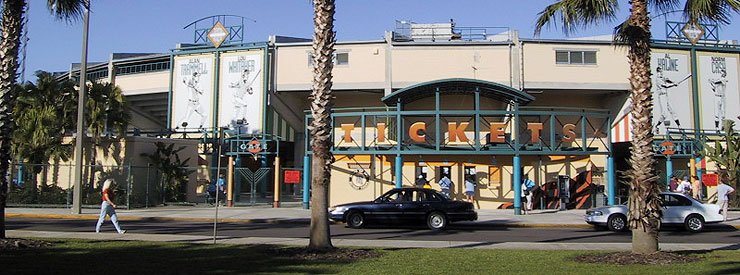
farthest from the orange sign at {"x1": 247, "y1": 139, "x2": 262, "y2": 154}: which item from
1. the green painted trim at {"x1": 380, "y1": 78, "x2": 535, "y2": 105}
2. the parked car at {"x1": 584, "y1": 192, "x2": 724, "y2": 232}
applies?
the parked car at {"x1": 584, "y1": 192, "x2": 724, "y2": 232}

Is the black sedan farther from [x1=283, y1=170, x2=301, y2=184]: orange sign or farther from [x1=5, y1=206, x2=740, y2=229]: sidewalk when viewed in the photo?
[x1=283, y1=170, x2=301, y2=184]: orange sign

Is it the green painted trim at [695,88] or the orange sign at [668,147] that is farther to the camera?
the green painted trim at [695,88]

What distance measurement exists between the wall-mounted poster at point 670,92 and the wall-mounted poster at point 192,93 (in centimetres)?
2631

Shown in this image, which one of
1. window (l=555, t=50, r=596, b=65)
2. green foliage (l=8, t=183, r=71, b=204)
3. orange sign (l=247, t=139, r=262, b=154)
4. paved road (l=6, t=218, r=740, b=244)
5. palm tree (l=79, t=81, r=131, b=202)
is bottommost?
paved road (l=6, t=218, r=740, b=244)

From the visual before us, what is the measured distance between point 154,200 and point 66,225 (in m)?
10.4

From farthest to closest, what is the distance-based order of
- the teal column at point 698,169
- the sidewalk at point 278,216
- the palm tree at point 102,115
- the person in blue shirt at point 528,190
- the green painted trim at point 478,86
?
the teal column at point 698,169, the palm tree at point 102,115, the person in blue shirt at point 528,190, the green painted trim at point 478,86, the sidewalk at point 278,216

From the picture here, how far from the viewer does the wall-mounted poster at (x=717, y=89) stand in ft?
121

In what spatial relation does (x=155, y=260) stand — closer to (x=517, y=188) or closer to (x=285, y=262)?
(x=285, y=262)

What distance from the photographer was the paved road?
650 inches

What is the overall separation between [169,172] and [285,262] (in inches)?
839

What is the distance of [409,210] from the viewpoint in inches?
773

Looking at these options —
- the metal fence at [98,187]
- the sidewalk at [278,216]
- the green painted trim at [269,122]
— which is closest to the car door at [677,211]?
the sidewalk at [278,216]

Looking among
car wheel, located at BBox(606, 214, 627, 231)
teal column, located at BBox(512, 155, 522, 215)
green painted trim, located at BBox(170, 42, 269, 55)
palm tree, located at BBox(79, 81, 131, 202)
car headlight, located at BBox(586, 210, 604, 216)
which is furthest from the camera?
green painted trim, located at BBox(170, 42, 269, 55)

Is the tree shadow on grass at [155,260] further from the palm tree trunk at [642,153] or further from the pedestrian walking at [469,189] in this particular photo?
the pedestrian walking at [469,189]
